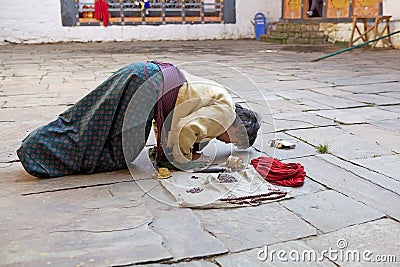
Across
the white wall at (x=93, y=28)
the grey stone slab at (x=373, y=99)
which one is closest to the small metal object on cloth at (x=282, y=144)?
the grey stone slab at (x=373, y=99)

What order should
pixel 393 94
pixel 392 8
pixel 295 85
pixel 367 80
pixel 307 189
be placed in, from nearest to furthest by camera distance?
1. pixel 307 189
2. pixel 393 94
3. pixel 295 85
4. pixel 367 80
5. pixel 392 8

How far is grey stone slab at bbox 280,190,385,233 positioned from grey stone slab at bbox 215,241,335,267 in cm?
17

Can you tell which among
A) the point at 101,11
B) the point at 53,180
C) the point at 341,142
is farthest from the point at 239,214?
the point at 101,11

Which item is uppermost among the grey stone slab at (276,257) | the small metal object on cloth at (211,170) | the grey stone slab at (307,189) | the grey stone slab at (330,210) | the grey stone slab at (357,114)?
the grey stone slab at (357,114)

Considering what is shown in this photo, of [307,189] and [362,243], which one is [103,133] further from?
[362,243]

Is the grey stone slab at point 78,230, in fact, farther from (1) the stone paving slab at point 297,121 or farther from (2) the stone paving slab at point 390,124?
(2) the stone paving slab at point 390,124

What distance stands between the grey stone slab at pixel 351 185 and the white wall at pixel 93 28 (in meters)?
10.2

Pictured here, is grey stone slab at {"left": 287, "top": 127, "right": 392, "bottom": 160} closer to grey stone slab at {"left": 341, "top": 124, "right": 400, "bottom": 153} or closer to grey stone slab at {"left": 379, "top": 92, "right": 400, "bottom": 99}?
grey stone slab at {"left": 341, "top": 124, "right": 400, "bottom": 153}

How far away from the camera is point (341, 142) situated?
99.7 inches

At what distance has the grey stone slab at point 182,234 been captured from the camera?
1.36m

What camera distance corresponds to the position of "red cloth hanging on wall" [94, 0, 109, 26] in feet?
37.0

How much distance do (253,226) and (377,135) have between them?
4.77 feet

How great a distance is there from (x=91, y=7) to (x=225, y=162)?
10184mm

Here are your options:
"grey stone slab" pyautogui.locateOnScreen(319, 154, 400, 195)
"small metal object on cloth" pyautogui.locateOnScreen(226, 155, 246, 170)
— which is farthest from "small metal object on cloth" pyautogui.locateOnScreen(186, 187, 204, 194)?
"grey stone slab" pyautogui.locateOnScreen(319, 154, 400, 195)
